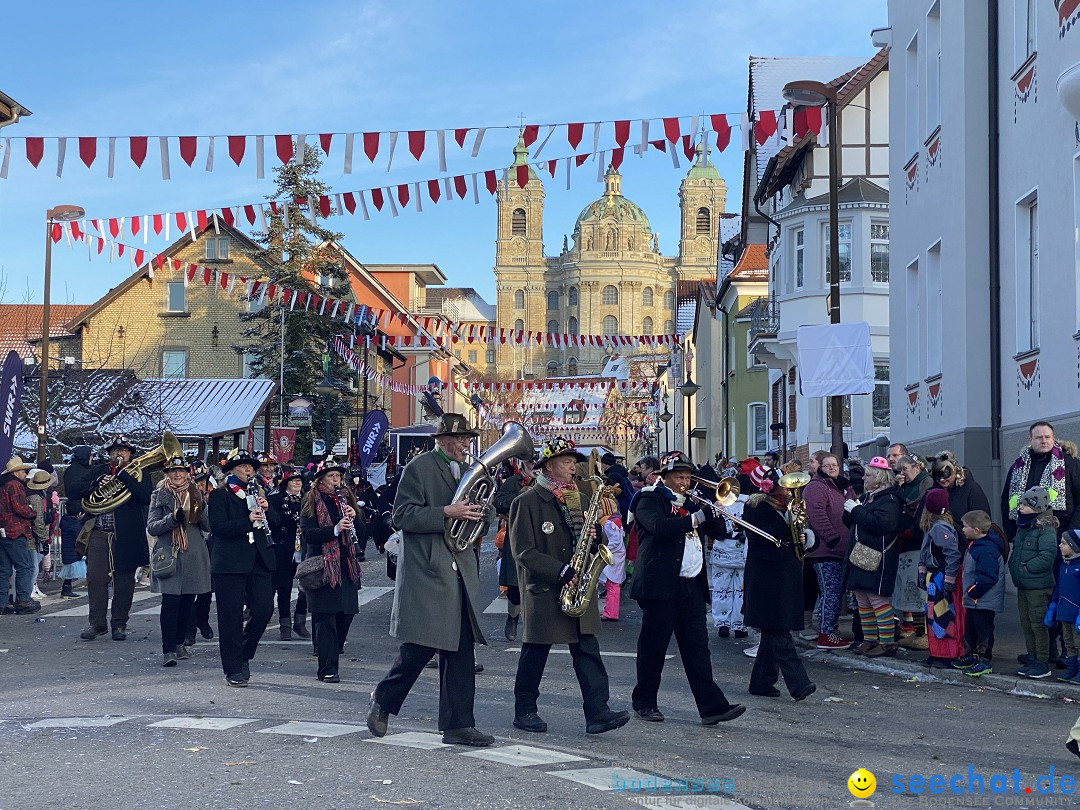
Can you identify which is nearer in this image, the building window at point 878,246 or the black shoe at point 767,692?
the black shoe at point 767,692

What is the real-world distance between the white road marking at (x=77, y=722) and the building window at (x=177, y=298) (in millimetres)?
48144

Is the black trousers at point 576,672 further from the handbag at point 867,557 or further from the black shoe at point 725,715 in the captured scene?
the handbag at point 867,557

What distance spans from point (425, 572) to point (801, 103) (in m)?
9.40

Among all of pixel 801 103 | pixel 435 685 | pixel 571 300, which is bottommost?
pixel 435 685

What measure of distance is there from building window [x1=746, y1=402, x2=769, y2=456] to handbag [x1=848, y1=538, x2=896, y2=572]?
33442mm

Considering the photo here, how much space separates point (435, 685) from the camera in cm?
989

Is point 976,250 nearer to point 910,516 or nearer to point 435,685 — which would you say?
point 910,516

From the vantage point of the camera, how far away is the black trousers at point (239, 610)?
9.63 meters

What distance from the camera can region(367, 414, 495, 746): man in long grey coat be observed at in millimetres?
7398

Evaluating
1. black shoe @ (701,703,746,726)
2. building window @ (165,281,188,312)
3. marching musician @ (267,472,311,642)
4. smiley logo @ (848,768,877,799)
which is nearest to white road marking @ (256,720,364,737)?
black shoe @ (701,703,746,726)

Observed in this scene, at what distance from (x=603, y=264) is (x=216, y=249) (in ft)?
413

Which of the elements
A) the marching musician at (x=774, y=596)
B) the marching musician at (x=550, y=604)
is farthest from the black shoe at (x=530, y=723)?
the marching musician at (x=774, y=596)

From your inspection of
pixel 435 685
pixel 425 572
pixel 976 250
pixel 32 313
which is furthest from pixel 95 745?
pixel 32 313

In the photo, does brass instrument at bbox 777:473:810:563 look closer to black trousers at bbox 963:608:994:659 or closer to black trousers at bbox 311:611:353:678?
black trousers at bbox 963:608:994:659
